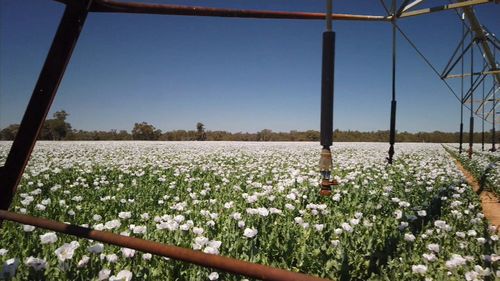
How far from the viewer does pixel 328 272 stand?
350 centimetres

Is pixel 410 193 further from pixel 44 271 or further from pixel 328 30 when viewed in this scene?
pixel 44 271

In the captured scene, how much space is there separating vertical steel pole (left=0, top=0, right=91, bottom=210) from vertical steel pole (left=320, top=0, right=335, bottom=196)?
6.00ft

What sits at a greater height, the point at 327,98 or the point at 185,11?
the point at 185,11

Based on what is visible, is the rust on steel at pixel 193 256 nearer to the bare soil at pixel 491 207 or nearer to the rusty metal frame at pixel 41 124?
the rusty metal frame at pixel 41 124

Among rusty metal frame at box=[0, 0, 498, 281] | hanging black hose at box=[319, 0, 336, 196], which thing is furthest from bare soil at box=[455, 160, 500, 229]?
rusty metal frame at box=[0, 0, 498, 281]

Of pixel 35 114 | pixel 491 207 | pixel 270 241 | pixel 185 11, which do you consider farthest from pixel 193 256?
pixel 491 207

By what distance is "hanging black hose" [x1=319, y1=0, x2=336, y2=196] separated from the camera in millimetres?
2414

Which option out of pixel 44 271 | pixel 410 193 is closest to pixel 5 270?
pixel 44 271

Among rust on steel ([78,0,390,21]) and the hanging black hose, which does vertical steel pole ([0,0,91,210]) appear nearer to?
rust on steel ([78,0,390,21])

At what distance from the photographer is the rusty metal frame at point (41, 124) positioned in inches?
42.3

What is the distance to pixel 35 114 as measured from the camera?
6.91 ft

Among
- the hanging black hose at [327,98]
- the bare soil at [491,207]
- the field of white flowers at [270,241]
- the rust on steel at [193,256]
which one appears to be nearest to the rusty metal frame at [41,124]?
the rust on steel at [193,256]

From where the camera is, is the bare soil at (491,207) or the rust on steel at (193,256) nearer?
the rust on steel at (193,256)

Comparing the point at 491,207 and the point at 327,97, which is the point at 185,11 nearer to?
the point at 327,97
